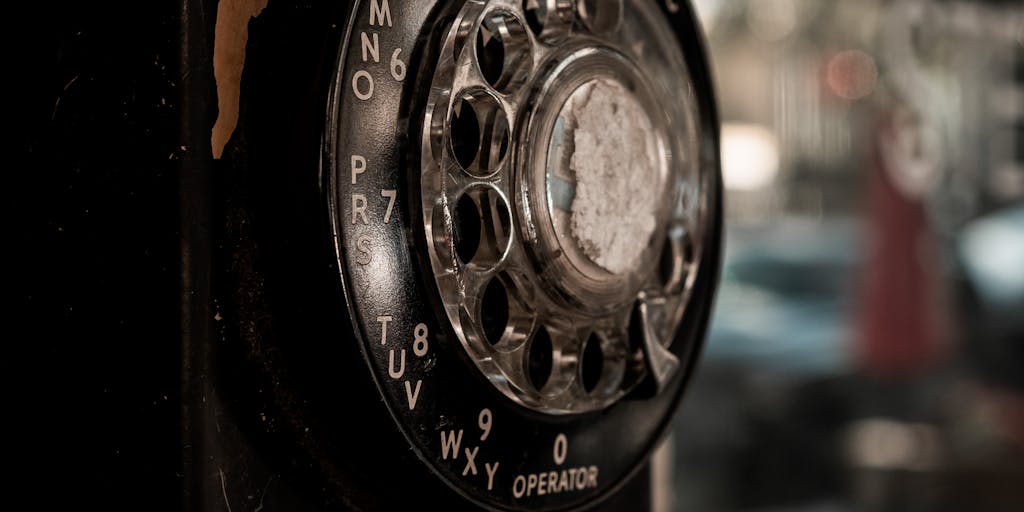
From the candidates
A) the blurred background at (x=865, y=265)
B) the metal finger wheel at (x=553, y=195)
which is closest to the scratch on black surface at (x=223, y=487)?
the metal finger wheel at (x=553, y=195)

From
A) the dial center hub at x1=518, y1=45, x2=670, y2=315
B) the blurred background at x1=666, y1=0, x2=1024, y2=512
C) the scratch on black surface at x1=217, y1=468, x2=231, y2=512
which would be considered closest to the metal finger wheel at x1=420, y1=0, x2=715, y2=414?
the dial center hub at x1=518, y1=45, x2=670, y2=315

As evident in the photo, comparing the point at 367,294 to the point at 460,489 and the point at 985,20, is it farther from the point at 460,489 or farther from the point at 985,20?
the point at 985,20

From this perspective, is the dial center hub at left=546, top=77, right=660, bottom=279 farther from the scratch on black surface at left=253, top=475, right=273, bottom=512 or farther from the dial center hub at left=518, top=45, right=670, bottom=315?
the scratch on black surface at left=253, top=475, right=273, bottom=512

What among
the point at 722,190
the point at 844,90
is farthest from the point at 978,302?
the point at 722,190

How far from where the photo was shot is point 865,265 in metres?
4.05

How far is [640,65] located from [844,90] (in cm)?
419

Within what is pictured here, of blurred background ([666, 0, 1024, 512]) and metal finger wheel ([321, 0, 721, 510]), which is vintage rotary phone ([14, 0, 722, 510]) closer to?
metal finger wheel ([321, 0, 721, 510])

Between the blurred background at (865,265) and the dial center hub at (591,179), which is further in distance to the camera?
the blurred background at (865,265)

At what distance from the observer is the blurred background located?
393 centimetres

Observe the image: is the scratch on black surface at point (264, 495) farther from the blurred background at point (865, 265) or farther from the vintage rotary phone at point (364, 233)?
the blurred background at point (865, 265)

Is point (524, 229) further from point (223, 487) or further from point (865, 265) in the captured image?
point (865, 265)

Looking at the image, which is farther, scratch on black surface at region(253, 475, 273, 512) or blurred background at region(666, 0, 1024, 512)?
blurred background at region(666, 0, 1024, 512)

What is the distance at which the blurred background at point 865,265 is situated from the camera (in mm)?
3928

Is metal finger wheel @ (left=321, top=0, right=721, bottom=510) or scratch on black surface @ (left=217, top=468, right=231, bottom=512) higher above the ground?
metal finger wheel @ (left=321, top=0, right=721, bottom=510)
